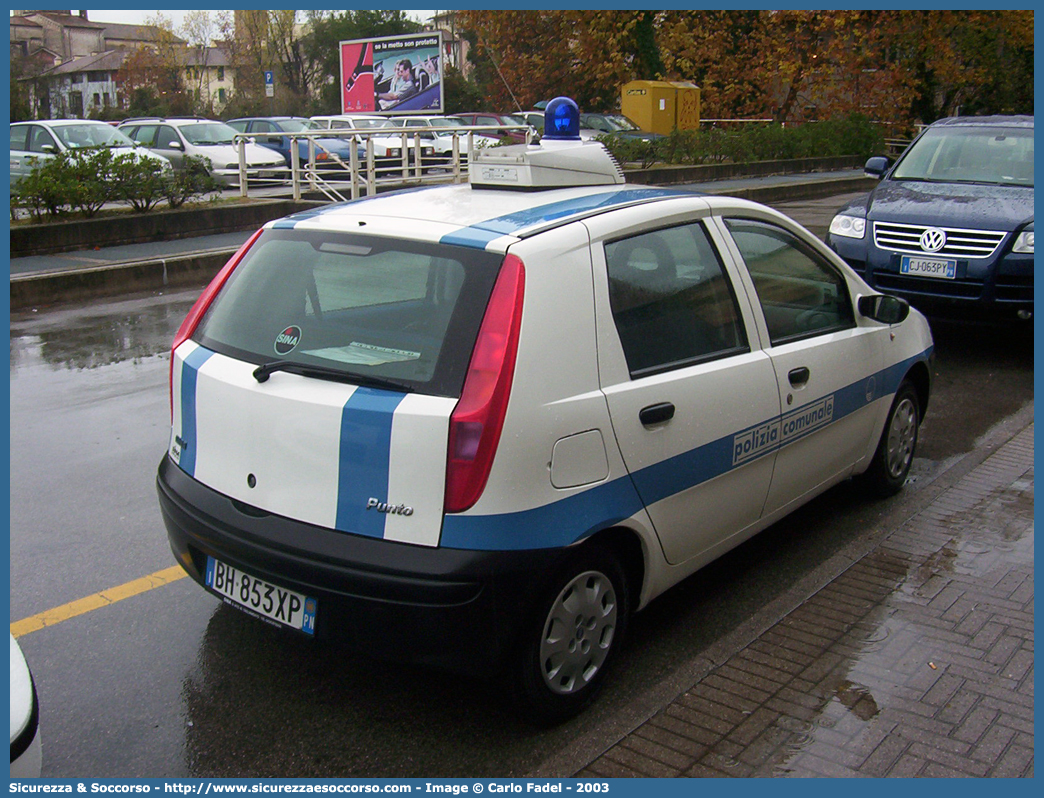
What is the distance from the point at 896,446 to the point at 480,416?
122 inches

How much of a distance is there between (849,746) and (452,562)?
1376mm

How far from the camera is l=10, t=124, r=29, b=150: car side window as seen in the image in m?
19.1

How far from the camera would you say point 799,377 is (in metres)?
4.16

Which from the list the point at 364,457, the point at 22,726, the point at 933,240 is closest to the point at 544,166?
the point at 364,457

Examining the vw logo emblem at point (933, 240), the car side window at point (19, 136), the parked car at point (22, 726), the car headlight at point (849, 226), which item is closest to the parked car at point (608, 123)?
the car side window at point (19, 136)

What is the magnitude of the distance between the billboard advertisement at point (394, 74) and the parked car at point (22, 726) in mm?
34501

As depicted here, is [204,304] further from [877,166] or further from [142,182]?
[142,182]

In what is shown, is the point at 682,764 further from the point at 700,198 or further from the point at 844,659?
the point at 700,198

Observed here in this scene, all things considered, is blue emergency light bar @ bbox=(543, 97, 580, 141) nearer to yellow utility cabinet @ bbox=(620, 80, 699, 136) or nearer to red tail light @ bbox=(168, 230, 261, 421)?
red tail light @ bbox=(168, 230, 261, 421)

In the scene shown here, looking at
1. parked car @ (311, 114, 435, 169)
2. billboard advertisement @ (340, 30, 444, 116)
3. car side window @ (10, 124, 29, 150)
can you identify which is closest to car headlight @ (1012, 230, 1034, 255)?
car side window @ (10, 124, 29, 150)

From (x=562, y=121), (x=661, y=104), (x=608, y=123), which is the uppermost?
(x=661, y=104)

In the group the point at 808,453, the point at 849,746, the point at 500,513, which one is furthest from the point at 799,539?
the point at 500,513

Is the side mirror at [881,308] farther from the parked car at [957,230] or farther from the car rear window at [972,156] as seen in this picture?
the car rear window at [972,156]

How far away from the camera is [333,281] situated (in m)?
3.57
